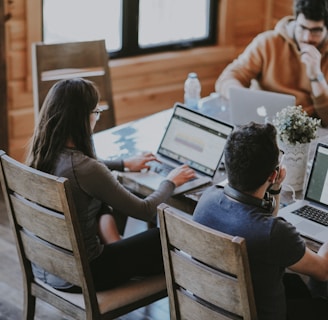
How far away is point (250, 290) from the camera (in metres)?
2.12

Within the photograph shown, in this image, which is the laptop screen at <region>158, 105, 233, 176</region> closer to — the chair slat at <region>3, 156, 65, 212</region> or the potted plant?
the potted plant

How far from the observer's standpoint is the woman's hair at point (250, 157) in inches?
86.7

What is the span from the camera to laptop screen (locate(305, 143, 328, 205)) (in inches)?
109

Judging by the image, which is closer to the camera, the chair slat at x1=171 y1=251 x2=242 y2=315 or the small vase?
the chair slat at x1=171 y1=251 x2=242 y2=315

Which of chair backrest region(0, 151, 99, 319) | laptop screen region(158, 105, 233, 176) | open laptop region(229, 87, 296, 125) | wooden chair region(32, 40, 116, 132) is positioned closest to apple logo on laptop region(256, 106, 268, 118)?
open laptop region(229, 87, 296, 125)

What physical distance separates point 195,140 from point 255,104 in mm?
391

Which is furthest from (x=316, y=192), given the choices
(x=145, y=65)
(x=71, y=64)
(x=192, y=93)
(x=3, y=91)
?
(x=145, y=65)

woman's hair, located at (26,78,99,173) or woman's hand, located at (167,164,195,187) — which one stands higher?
woman's hair, located at (26,78,99,173)

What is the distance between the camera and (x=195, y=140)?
10.1ft

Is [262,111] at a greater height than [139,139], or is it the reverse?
[262,111]

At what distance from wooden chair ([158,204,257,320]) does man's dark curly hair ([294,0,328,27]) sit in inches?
71.8

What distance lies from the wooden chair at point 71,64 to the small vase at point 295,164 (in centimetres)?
119

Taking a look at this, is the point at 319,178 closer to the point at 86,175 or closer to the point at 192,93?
the point at 86,175

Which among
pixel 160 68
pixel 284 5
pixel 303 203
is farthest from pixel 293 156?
pixel 284 5
